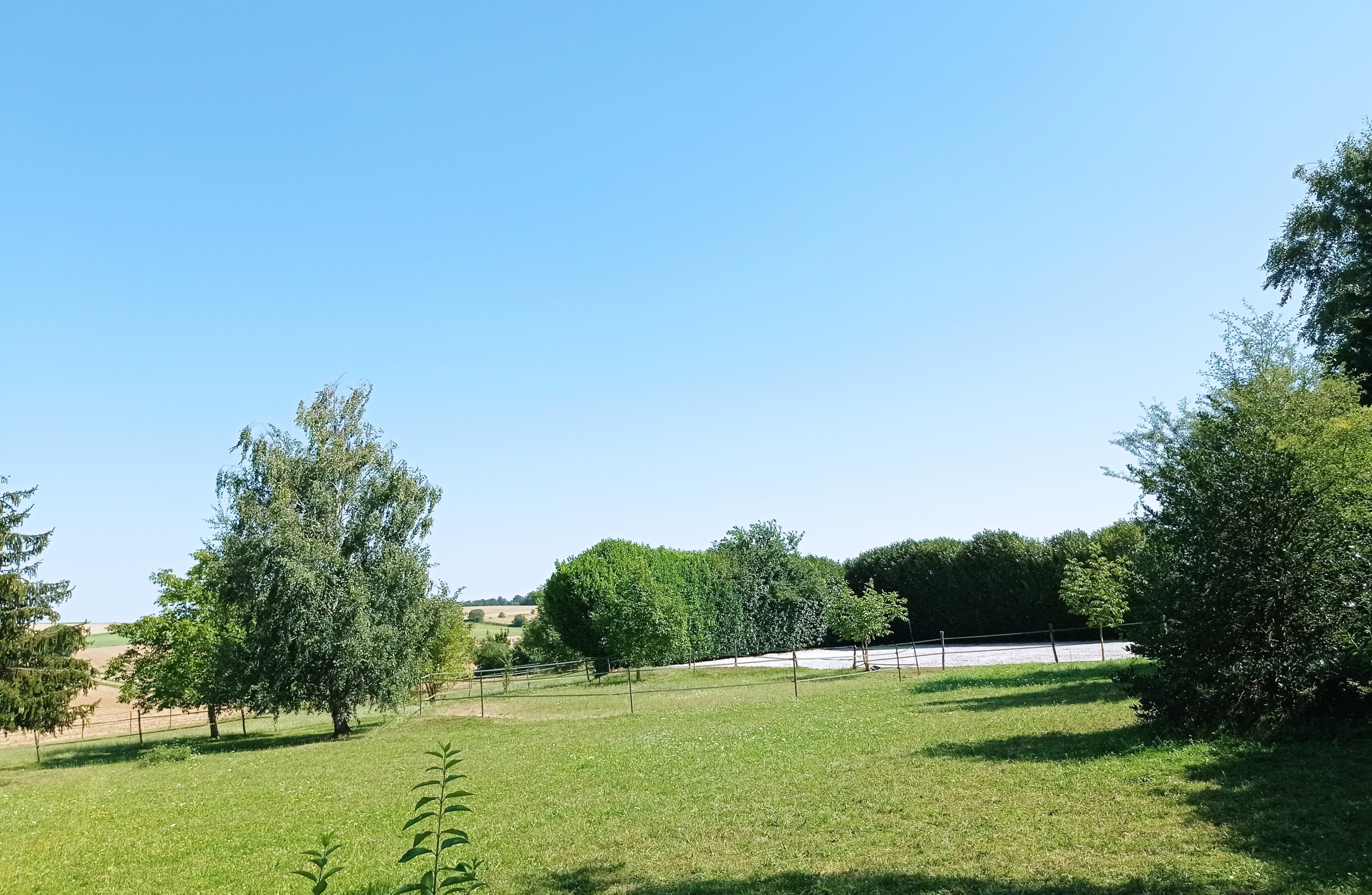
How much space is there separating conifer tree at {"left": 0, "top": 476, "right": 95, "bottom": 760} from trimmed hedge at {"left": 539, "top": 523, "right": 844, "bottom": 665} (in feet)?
63.3

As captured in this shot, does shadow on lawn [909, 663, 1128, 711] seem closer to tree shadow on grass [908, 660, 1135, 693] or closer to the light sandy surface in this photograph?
tree shadow on grass [908, 660, 1135, 693]

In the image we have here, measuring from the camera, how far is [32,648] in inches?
925

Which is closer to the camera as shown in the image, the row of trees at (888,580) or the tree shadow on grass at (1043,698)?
the row of trees at (888,580)

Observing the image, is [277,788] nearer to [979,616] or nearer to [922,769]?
[922,769]

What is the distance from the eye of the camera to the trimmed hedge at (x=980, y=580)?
4297 cm

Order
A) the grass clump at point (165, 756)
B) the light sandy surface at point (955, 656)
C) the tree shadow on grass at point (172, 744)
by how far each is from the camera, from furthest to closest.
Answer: the light sandy surface at point (955, 656), the tree shadow on grass at point (172, 744), the grass clump at point (165, 756)

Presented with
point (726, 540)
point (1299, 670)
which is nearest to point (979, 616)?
point (726, 540)

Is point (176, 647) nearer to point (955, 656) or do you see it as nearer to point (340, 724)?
point (340, 724)

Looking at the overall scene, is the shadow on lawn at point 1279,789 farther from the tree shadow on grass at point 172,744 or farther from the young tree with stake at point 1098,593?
the tree shadow on grass at point 172,744

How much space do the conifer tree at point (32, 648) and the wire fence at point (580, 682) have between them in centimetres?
208

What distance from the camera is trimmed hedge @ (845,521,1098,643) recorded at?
4297 cm

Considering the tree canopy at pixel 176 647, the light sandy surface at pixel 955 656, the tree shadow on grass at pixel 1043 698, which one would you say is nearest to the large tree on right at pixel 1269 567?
the tree shadow on grass at pixel 1043 698

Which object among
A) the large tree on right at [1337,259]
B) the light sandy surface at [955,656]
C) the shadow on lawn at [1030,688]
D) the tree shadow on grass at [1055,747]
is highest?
the large tree on right at [1337,259]

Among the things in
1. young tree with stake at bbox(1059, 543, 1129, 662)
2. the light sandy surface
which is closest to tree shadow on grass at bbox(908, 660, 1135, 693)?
the light sandy surface
